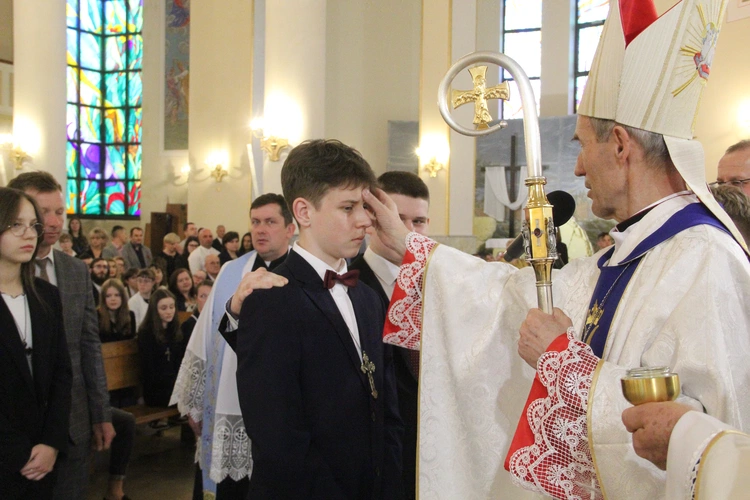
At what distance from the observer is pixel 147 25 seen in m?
17.9

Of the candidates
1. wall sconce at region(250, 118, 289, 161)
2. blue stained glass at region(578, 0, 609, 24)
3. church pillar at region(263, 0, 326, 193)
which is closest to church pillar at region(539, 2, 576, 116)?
blue stained glass at region(578, 0, 609, 24)

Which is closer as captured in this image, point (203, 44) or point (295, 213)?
point (295, 213)

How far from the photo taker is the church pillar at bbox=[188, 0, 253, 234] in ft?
47.5

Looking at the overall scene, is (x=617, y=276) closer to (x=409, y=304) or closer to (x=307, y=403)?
(x=409, y=304)

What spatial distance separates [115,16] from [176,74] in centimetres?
310

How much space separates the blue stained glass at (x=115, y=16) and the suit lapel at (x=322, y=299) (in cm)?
1875

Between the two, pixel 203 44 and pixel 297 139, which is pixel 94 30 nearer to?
pixel 203 44

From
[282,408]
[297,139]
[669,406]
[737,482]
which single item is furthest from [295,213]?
[297,139]

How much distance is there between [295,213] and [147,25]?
17497 millimetres

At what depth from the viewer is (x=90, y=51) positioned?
61.8 ft

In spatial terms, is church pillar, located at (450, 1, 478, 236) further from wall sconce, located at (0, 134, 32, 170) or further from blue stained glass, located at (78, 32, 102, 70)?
blue stained glass, located at (78, 32, 102, 70)

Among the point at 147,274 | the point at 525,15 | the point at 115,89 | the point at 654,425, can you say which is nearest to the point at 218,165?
the point at 115,89

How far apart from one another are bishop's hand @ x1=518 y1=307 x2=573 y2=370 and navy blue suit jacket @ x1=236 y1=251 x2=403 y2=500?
55 centimetres

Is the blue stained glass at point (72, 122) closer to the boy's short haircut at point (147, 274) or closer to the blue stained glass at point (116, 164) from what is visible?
the blue stained glass at point (116, 164)
